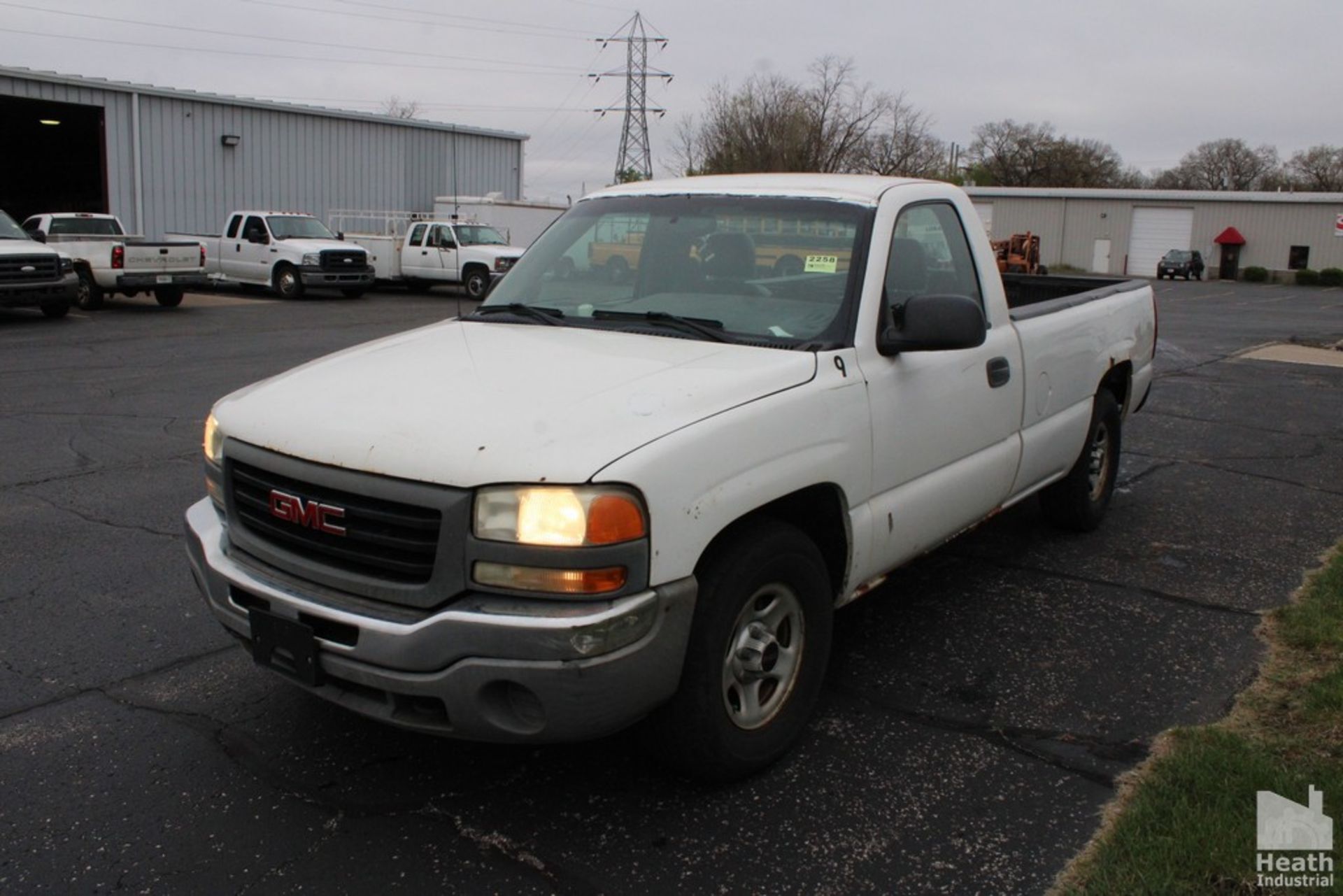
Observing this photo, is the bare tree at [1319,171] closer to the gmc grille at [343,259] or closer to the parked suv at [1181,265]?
the parked suv at [1181,265]

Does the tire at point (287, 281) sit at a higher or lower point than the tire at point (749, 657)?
higher

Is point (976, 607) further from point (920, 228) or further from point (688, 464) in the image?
point (688, 464)

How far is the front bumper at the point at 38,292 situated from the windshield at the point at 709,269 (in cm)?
1615

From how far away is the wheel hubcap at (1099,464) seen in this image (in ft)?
20.3

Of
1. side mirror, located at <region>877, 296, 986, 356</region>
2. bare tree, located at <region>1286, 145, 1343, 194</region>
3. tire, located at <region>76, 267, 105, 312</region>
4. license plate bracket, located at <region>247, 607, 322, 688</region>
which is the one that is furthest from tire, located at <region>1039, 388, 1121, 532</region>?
bare tree, located at <region>1286, 145, 1343, 194</region>

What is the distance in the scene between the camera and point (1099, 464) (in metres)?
6.32

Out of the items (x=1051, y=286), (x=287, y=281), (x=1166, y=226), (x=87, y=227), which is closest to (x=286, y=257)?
(x=287, y=281)

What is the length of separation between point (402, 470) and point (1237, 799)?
2.60 metres

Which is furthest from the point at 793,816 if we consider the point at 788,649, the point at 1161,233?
the point at 1161,233

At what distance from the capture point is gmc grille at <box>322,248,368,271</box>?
24734mm

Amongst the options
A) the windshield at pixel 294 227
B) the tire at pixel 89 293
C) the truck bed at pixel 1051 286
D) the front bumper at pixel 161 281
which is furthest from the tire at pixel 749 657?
the windshield at pixel 294 227

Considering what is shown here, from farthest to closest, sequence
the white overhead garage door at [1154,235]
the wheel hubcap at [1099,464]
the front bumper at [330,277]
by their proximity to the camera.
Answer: the white overhead garage door at [1154,235] < the front bumper at [330,277] < the wheel hubcap at [1099,464]

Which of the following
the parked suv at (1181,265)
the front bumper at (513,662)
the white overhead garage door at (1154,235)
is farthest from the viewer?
the white overhead garage door at (1154,235)

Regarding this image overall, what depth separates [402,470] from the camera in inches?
117
